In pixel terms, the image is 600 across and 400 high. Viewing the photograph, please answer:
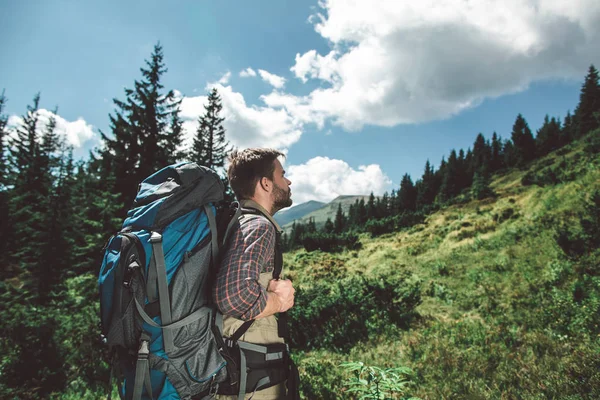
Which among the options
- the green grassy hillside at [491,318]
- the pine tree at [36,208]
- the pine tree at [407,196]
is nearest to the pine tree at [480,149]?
the pine tree at [407,196]

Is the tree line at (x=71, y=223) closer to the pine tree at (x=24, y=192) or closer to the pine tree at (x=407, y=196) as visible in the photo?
the pine tree at (x=24, y=192)

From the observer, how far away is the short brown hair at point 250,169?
2.29 m

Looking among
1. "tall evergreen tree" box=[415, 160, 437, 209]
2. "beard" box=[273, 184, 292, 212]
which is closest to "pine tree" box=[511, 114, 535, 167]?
"tall evergreen tree" box=[415, 160, 437, 209]

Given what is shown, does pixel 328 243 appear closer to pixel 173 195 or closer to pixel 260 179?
pixel 260 179

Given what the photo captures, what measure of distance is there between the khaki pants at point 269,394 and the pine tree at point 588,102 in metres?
59.0

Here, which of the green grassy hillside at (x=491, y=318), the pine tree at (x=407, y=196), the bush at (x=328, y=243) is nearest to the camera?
the green grassy hillside at (x=491, y=318)

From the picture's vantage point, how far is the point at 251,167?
7.63 feet

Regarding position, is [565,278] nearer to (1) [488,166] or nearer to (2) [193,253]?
(2) [193,253]

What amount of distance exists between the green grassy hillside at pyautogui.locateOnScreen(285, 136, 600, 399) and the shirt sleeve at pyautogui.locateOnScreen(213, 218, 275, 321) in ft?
9.16

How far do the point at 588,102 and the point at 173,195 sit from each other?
214 ft

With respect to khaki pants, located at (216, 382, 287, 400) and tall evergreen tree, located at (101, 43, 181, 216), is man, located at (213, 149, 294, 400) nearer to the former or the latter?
khaki pants, located at (216, 382, 287, 400)

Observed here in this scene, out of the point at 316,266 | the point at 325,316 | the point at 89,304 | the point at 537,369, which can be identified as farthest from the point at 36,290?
the point at 537,369

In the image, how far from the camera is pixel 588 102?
45688 millimetres

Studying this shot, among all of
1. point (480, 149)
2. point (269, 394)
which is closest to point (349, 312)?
point (269, 394)
